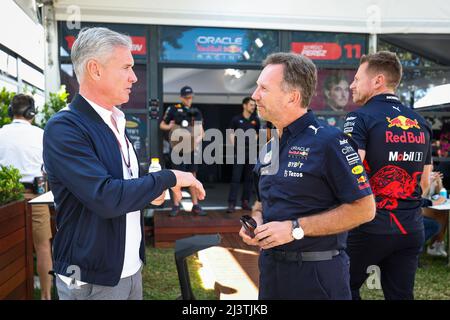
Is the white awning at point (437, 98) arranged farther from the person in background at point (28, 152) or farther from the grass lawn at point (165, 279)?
the person in background at point (28, 152)

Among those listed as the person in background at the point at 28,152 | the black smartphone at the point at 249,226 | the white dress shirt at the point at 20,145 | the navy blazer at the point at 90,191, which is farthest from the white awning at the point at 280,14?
the black smartphone at the point at 249,226

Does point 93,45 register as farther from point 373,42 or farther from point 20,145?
point 373,42

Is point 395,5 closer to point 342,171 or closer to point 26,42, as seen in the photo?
point 26,42

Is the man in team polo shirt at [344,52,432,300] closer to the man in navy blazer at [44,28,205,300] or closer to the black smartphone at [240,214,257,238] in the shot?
the black smartphone at [240,214,257,238]

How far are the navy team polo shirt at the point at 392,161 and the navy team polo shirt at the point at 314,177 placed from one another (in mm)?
633

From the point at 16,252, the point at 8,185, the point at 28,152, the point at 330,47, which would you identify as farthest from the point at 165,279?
the point at 330,47

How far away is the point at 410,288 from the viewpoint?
90.0 inches

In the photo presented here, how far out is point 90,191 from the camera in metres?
1.36

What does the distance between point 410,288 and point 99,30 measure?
2.03m

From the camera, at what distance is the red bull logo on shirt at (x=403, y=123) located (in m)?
2.26

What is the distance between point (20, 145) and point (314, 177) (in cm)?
296

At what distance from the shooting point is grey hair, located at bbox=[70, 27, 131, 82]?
1.51 metres

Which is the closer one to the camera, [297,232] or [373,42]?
[297,232]

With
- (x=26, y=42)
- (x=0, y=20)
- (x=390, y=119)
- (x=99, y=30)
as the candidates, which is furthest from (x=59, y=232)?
(x=26, y=42)
